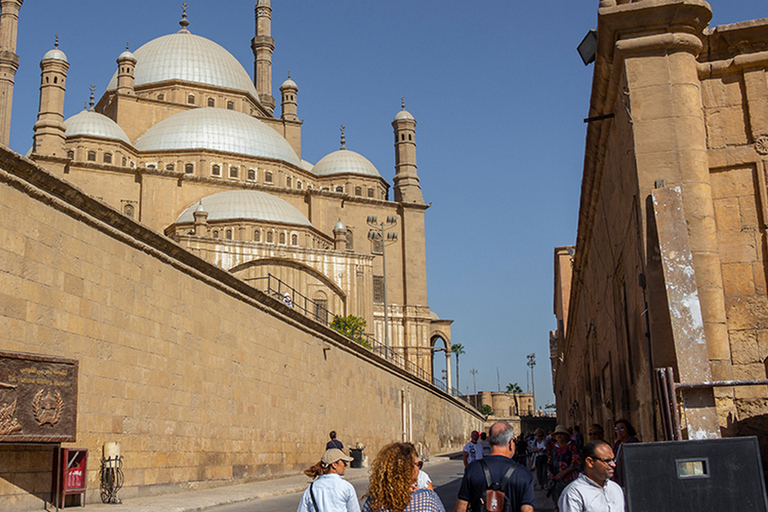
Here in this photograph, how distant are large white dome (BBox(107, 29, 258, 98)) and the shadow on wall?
44.9m

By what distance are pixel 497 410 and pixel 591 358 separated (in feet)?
201

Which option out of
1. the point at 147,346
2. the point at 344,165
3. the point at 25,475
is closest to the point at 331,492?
the point at 25,475

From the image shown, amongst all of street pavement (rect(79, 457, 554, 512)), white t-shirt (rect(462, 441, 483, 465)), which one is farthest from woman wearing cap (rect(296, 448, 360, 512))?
white t-shirt (rect(462, 441, 483, 465))

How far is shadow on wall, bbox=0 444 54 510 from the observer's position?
8.05 metres

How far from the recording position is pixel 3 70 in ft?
109

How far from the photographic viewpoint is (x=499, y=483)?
3889 mm

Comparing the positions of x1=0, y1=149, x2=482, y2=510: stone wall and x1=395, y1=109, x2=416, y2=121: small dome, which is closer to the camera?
x1=0, y1=149, x2=482, y2=510: stone wall

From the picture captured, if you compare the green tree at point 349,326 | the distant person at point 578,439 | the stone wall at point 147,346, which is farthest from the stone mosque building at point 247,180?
the distant person at point 578,439

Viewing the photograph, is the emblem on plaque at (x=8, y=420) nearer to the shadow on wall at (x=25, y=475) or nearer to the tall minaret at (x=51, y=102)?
the shadow on wall at (x=25, y=475)

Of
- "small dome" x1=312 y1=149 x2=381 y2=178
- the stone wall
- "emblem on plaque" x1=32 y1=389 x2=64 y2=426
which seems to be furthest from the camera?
"small dome" x1=312 y1=149 x2=381 y2=178

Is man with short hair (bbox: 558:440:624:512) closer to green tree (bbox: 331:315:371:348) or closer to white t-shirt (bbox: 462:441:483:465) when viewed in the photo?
white t-shirt (bbox: 462:441:483:465)

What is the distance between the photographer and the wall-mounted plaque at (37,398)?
7949 millimetres

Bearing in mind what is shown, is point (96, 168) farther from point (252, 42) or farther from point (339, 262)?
point (252, 42)

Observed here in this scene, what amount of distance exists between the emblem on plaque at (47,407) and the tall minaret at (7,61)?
2638 centimetres
